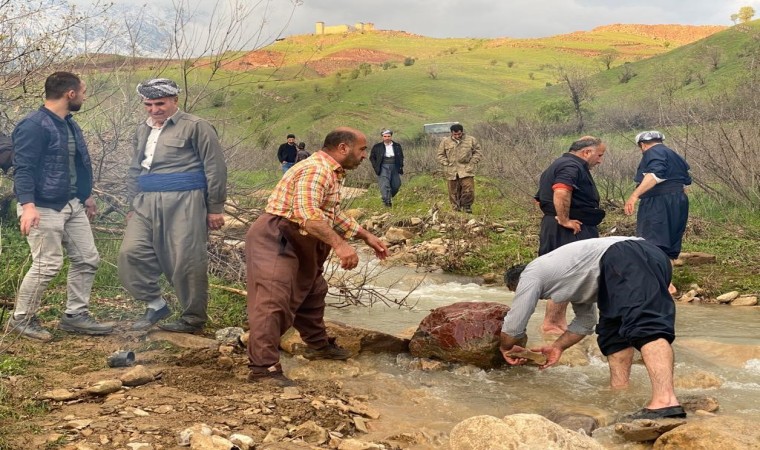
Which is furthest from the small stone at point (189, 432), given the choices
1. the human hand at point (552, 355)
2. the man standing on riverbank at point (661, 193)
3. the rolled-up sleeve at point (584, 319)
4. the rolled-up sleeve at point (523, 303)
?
the man standing on riverbank at point (661, 193)

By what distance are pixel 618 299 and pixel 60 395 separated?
314cm

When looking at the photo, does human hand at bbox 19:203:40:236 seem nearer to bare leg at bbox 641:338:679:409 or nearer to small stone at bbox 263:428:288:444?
small stone at bbox 263:428:288:444

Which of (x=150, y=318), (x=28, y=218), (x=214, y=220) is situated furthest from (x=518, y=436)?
(x=28, y=218)

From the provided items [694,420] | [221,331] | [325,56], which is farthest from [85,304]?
[325,56]

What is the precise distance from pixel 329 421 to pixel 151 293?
2.24m

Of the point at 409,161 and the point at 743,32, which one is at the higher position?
the point at 743,32

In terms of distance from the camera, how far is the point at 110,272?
7012 mm

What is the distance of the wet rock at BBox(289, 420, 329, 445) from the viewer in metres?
3.63

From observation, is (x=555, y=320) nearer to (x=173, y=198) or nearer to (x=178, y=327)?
(x=178, y=327)

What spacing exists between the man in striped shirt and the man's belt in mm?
961

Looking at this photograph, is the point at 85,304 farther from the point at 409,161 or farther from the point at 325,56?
the point at 325,56

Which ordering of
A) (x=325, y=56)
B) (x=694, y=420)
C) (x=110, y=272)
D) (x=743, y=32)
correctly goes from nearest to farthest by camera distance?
1. (x=694, y=420)
2. (x=110, y=272)
3. (x=743, y=32)
4. (x=325, y=56)

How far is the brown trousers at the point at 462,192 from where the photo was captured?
1324cm

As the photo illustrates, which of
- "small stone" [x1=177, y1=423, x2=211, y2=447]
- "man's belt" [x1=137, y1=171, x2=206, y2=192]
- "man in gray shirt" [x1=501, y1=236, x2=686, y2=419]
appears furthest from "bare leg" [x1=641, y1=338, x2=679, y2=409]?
"man's belt" [x1=137, y1=171, x2=206, y2=192]
